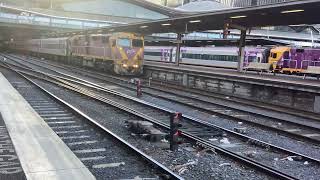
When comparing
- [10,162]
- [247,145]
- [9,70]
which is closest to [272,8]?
[247,145]

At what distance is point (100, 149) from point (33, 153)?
1756 millimetres

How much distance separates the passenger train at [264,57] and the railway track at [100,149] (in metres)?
26.5

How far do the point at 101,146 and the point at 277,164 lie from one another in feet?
13.4

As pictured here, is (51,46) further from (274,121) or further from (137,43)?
(274,121)

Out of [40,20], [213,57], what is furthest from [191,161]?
[40,20]

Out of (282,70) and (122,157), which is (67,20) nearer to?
(282,70)

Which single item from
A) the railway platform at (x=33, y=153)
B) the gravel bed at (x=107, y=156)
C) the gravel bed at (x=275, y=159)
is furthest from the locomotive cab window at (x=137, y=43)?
the gravel bed at (x=275, y=159)

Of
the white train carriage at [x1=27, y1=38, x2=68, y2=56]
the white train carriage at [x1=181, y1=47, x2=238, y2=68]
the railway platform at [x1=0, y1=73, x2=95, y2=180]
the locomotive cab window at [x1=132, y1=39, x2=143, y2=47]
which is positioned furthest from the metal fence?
the railway platform at [x1=0, y1=73, x2=95, y2=180]

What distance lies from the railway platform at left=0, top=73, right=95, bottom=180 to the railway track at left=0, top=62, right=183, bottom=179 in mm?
477

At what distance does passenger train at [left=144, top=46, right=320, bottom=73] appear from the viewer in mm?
39891

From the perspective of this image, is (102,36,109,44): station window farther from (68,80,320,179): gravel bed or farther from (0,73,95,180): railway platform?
(68,80,320,179): gravel bed

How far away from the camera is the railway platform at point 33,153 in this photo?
23.4 feet

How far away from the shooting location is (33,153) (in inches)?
328

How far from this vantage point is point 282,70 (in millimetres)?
41438
